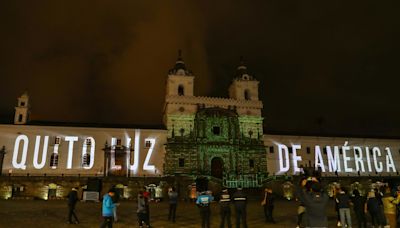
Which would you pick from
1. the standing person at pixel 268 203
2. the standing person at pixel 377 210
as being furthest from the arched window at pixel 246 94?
the standing person at pixel 377 210

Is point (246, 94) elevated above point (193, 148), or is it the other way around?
point (246, 94)

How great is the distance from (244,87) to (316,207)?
4860 cm

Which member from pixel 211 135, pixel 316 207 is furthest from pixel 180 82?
pixel 316 207

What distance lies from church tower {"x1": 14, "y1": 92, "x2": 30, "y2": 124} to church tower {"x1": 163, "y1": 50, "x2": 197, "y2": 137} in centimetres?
2040

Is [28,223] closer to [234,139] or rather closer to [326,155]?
[234,139]

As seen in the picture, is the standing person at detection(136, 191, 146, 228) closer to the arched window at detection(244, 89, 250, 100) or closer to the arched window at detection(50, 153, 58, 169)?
the arched window at detection(50, 153, 58, 169)

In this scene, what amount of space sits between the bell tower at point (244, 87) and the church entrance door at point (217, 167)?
11.1 meters

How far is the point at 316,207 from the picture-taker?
7.97 metres

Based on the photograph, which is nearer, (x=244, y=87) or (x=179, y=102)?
(x=179, y=102)

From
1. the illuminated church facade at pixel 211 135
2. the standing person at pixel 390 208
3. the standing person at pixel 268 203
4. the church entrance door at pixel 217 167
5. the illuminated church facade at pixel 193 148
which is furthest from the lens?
the church entrance door at pixel 217 167

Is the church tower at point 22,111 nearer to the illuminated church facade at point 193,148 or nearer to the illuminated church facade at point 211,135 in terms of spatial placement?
the illuminated church facade at point 193,148

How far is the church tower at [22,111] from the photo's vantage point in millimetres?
47531

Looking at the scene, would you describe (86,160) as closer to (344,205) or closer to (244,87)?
(244,87)

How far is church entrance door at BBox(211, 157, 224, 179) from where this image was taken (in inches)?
1962
